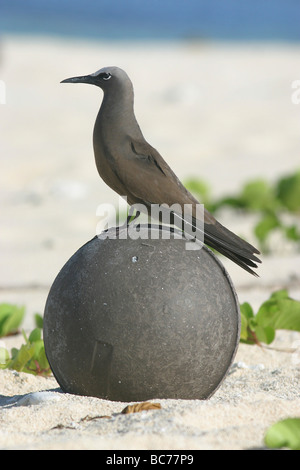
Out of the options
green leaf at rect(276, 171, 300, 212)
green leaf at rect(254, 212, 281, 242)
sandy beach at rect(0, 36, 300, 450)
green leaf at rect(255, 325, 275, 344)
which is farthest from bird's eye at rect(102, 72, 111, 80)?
green leaf at rect(276, 171, 300, 212)

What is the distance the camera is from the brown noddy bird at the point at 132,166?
417 centimetres

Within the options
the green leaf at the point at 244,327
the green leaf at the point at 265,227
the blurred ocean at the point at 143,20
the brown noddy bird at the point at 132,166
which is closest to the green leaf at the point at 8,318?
the green leaf at the point at 244,327

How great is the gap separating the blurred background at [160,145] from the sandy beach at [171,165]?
30 mm

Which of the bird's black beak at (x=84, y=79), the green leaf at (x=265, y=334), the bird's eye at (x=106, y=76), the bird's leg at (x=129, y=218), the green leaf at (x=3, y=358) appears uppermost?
the bird's eye at (x=106, y=76)

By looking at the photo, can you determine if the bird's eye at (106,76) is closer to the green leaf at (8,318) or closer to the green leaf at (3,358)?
the green leaf at (3,358)

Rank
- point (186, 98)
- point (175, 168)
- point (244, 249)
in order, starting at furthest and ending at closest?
point (186, 98)
point (175, 168)
point (244, 249)

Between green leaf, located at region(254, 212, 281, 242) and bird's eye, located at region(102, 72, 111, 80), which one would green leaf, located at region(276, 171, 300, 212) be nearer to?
green leaf, located at region(254, 212, 281, 242)

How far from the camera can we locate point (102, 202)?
1090 centimetres

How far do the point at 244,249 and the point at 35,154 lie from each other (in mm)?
9572

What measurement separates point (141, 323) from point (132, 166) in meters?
0.85

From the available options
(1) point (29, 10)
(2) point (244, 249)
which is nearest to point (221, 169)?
(2) point (244, 249)

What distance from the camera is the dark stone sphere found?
391 centimetres

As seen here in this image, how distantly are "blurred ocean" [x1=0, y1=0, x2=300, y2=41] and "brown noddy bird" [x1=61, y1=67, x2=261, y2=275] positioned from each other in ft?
112
